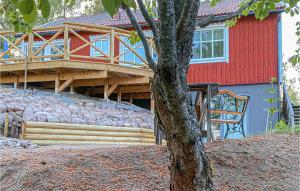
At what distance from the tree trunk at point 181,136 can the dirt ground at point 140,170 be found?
40.5 inches

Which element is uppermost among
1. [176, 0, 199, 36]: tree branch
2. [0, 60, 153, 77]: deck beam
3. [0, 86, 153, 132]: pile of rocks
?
[0, 60, 153, 77]: deck beam

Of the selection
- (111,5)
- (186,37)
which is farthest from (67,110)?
(111,5)

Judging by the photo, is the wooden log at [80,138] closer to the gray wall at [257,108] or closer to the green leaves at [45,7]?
the gray wall at [257,108]

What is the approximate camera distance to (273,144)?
5188mm

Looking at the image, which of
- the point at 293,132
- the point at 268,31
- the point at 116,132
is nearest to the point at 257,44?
the point at 268,31

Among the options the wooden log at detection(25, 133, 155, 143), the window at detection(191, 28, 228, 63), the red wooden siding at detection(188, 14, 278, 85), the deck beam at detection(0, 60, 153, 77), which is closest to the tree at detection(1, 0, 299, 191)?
the wooden log at detection(25, 133, 155, 143)

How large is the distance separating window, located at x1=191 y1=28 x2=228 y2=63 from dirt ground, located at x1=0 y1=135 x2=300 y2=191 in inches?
369

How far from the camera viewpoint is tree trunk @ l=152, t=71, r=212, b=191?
90.1 inches

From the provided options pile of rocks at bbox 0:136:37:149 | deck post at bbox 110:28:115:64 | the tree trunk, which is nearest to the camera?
the tree trunk

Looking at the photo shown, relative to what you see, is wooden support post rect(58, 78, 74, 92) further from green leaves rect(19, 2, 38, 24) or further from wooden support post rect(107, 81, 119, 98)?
green leaves rect(19, 2, 38, 24)

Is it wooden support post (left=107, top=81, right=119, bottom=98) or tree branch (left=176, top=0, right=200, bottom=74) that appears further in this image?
wooden support post (left=107, top=81, right=119, bottom=98)

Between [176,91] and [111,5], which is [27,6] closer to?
[111,5]

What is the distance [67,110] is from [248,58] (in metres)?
6.84

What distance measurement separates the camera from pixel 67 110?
9711mm
